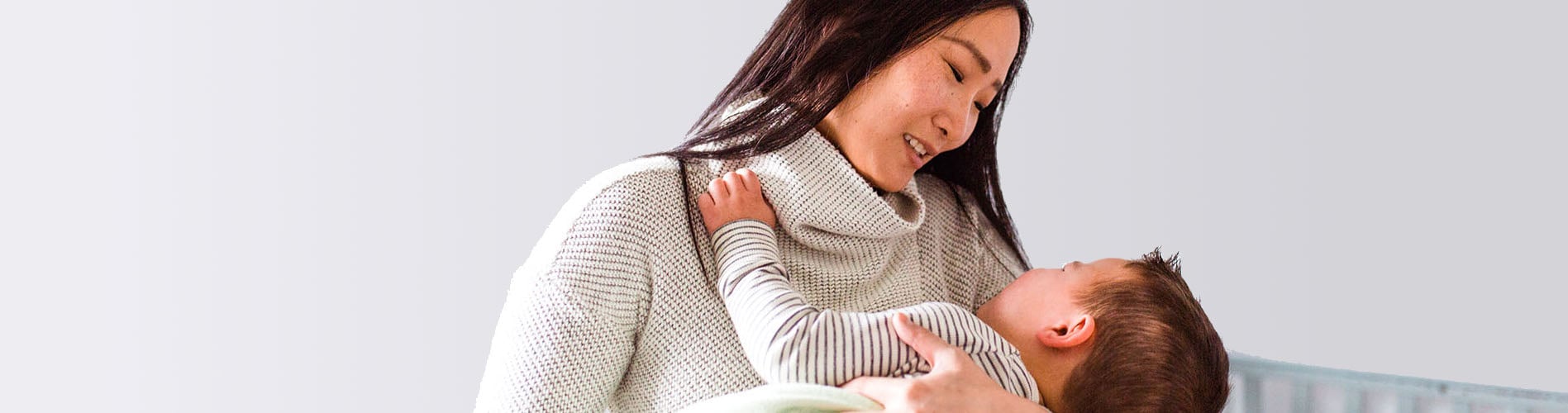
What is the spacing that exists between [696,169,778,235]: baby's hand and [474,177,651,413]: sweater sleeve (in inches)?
3.2

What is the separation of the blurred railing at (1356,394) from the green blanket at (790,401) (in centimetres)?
86

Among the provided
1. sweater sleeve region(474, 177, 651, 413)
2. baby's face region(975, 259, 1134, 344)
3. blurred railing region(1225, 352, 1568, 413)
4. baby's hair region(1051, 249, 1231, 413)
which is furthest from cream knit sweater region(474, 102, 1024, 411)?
blurred railing region(1225, 352, 1568, 413)

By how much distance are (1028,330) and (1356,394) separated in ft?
2.09

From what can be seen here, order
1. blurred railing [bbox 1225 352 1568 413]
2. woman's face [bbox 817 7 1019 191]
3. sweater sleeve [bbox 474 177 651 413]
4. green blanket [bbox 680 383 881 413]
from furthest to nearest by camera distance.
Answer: blurred railing [bbox 1225 352 1568 413] → woman's face [bbox 817 7 1019 191] → sweater sleeve [bbox 474 177 651 413] → green blanket [bbox 680 383 881 413]

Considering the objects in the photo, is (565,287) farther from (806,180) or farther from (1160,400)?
(1160,400)

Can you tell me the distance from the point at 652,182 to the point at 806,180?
18cm

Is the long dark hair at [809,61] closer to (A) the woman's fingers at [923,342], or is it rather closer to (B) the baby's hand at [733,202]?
(B) the baby's hand at [733,202]

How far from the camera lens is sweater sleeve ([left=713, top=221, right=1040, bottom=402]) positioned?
4.74 ft

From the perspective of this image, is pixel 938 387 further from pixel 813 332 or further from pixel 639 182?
pixel 639 182

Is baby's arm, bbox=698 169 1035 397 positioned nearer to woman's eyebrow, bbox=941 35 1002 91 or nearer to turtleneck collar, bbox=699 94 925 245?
turtleneck collar, bbox=699 94 925 245

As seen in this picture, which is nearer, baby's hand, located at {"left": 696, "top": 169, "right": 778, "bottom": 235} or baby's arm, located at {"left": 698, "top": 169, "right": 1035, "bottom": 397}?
baby's arm, located at {"left": 698, "top": 169, "right": 1035, "bottom": 397}

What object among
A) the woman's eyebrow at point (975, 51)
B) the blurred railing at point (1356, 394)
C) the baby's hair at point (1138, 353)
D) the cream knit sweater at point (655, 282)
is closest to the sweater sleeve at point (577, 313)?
the cream knit sweater at point (655, 282)

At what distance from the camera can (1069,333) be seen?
63.2 inches

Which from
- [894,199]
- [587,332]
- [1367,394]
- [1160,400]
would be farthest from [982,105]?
[1367,394]
